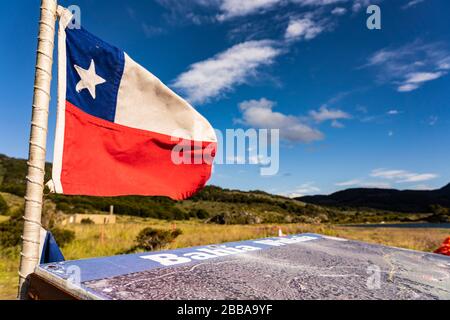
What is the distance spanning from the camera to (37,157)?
8.79 ft

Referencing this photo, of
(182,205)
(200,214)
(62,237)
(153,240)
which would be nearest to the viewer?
(62,237)

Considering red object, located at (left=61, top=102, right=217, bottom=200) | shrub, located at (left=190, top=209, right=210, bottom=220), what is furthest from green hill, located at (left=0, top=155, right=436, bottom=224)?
red object, located at (left=61, top=102, right=217, bottom=200)

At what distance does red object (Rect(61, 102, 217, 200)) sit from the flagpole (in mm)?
269

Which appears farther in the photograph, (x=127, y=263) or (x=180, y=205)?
(x=180, y=205)

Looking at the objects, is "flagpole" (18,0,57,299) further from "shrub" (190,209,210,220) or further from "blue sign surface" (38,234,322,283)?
"shrub" (190,209,210,220)

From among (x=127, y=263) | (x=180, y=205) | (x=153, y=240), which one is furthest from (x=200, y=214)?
(x=127, y=263)

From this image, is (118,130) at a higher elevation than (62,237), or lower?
higher

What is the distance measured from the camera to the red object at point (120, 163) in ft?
10.1

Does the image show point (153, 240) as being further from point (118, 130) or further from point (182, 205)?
point (182, 205)

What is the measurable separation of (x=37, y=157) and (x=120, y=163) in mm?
995

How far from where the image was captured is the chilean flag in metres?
3.07

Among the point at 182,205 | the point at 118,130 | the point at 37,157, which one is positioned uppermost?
the point at 118,130

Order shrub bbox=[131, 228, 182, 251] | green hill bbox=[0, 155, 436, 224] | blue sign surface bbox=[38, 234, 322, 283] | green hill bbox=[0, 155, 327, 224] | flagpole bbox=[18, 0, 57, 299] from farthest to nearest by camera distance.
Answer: green hill bbox=[0, 155, 327, 224]
green hill bbox=[0, 155, 436, 224]
shrub bbox=[131, 228, 182, 251]
flagpole bbox=[18, 0, 57, 299]
blue sign surface bbox=[38, 234, 322, 283]

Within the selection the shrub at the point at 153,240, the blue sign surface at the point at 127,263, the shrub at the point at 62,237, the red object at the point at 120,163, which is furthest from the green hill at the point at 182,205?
the blue sign surface at the point at 127,263
